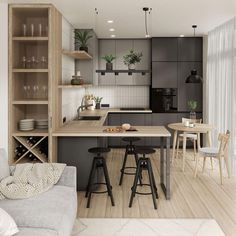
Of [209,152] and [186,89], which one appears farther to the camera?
[186,89]

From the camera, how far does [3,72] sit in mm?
4879

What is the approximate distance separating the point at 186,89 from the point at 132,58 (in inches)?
58.4

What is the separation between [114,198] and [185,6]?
295 centimetres

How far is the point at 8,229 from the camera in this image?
97.6 inches

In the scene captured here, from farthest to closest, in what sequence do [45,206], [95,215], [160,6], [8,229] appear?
1. [160,6]
2. [95,215]
3. [45,206]
4. [8,229]

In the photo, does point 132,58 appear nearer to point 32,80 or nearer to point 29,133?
point 32,80

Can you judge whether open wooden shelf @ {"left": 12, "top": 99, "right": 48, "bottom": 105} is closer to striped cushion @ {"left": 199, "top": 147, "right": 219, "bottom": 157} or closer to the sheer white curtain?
striped cushion @ {"left": 199, "top": 147, "right": 219, "bottom": 157}

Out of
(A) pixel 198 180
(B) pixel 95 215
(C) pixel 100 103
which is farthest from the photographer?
(C) pixel 100 103

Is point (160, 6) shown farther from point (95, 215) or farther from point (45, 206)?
point (45, 206)

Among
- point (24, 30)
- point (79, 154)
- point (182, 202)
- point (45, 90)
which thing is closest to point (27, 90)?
point (45, 90)

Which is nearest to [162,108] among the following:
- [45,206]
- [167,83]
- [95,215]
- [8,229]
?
[167,83]

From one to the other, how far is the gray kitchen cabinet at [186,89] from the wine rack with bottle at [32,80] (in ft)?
14.3

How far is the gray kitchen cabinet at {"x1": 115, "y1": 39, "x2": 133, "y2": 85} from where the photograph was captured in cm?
902

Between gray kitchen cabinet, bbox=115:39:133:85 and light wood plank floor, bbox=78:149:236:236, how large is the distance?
3198 millimetres
